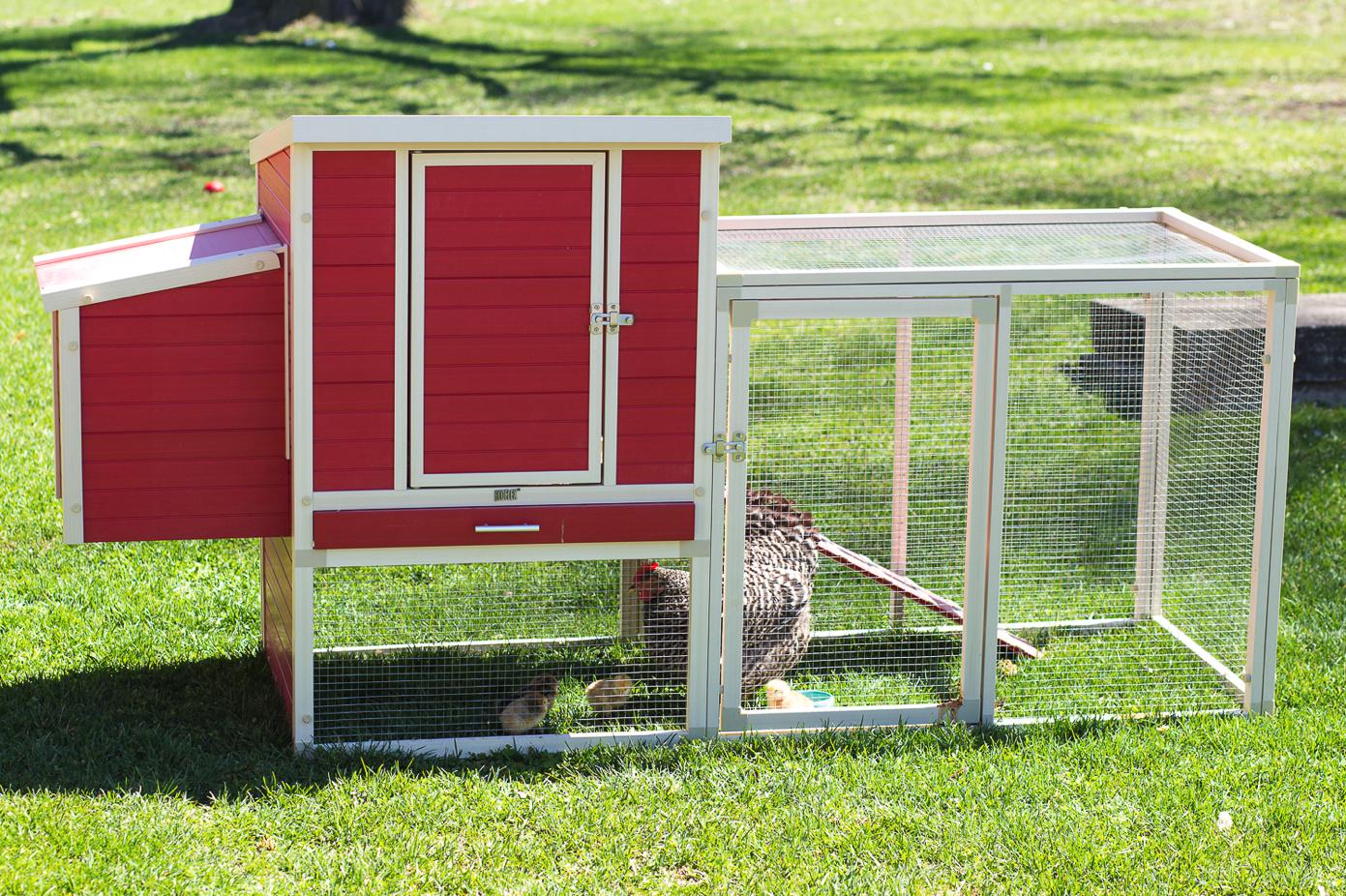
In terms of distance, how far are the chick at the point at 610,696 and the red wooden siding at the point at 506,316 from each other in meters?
0.88

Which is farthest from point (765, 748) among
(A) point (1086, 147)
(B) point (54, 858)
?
(A) point (1086, 147)

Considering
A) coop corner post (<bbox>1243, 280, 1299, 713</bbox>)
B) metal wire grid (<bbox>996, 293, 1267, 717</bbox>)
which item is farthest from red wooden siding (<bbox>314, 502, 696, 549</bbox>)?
coop corner post (<bbox>1243, 280, 1299, 713</bbox>)

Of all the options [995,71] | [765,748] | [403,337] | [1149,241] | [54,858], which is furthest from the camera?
[995,71]

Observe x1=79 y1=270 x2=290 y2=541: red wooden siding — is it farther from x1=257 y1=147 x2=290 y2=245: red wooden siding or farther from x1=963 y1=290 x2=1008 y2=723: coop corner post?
x1=963 y1=290 x2=1008 y2=723: coop corner post

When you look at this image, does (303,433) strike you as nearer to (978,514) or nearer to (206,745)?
(206,745)

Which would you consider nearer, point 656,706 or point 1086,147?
point 656,706

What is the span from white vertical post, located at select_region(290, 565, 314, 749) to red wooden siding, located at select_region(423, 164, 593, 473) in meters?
0.52

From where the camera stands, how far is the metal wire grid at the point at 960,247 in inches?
222

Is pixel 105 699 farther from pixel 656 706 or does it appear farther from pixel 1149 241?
pixel 1149 241

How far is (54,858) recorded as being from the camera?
4.47 m

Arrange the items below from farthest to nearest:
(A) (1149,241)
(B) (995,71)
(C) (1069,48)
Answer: (C) (1069,48) < (B) (995,71) < (A) (1149,241)

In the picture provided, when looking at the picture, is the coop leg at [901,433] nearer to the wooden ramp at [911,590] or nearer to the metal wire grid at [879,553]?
the metal wire grid at [879,553]

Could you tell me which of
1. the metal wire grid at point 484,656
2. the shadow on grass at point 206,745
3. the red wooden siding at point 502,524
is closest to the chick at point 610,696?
the metal wire grid at point 484,656

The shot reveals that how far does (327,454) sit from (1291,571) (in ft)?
14.1
